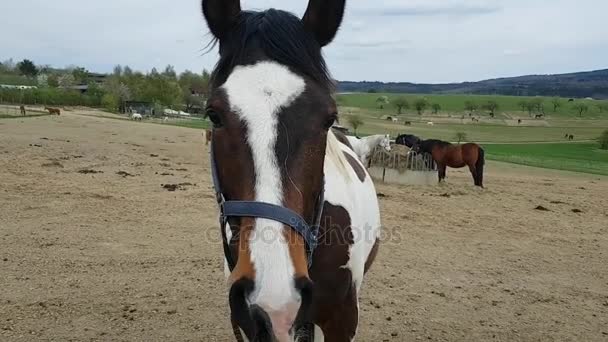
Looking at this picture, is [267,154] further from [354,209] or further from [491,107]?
[491,107]

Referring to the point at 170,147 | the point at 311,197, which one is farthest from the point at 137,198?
the point at 170,147

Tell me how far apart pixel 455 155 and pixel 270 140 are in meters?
16.4

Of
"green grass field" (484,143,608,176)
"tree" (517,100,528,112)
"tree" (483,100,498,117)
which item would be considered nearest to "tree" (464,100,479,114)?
"tree" (483,100,498,117)

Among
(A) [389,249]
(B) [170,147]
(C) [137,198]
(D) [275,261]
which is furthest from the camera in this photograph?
(B) [170,147]

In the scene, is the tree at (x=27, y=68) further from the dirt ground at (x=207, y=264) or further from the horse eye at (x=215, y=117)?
the horse eye at (x=215, y=117)

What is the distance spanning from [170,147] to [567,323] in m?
20.2

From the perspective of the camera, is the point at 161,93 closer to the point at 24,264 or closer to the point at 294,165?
the point at 24,264

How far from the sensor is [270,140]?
5.85 ft

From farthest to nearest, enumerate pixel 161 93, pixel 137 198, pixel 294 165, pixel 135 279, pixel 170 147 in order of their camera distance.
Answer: pixel 161 93 < pixel 170 147 < pixel 137 198 < pixel 135 279 < pixel 294 165

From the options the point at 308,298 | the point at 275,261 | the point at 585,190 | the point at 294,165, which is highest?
the point at 294,165

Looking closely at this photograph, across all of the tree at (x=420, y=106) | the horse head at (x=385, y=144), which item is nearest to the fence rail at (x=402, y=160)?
the horse head at (x=385, y=144)

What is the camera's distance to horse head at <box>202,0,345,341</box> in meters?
1.61

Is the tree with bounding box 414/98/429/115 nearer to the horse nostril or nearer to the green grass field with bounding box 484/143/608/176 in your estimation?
the green grass field with bounding box 484/143/608/176

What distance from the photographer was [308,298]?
1671 millimetres
